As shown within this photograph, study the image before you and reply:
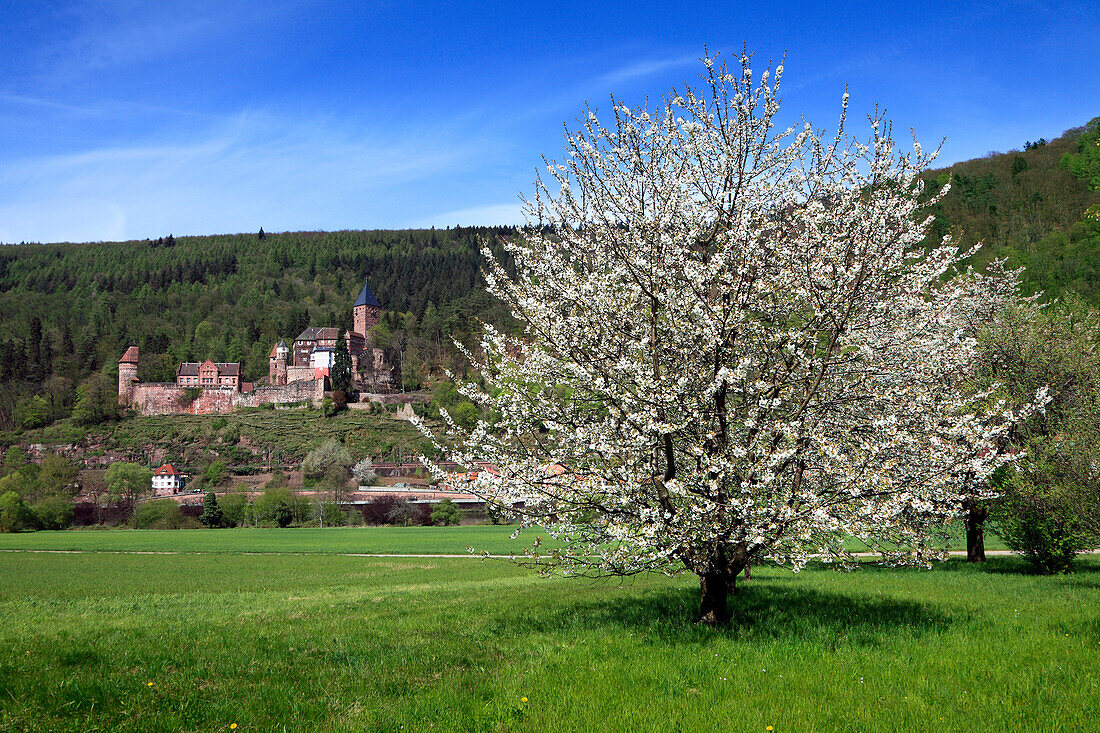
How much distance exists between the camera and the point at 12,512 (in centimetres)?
6556

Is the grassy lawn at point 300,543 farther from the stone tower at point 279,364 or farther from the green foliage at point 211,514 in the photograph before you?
the stone tower at point 279,364

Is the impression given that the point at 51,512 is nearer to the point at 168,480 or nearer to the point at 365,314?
the point at 168,480

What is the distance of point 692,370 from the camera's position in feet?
29.0

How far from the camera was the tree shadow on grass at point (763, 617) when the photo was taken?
9266 millimetres

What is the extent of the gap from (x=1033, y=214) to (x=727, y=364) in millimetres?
94693

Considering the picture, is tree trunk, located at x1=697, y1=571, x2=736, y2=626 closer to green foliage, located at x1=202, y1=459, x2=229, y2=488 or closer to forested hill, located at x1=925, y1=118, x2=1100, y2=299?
forested hill, located at x1=925, y1=118, x2=1100, y2=299

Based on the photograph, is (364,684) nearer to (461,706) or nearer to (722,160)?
(461,706)

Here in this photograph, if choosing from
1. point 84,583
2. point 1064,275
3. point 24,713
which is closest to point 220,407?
point 84,583

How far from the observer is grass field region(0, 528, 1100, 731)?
6.19m

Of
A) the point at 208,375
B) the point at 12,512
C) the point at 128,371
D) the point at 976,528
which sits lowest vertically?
the point at 12,512

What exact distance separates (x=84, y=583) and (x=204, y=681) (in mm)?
21681

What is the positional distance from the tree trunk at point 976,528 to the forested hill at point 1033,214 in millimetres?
36102

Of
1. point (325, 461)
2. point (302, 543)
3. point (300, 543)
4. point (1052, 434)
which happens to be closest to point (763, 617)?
point (1052, 434)

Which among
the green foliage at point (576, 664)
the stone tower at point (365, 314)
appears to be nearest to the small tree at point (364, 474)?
the green foliage at point (576, 664)
